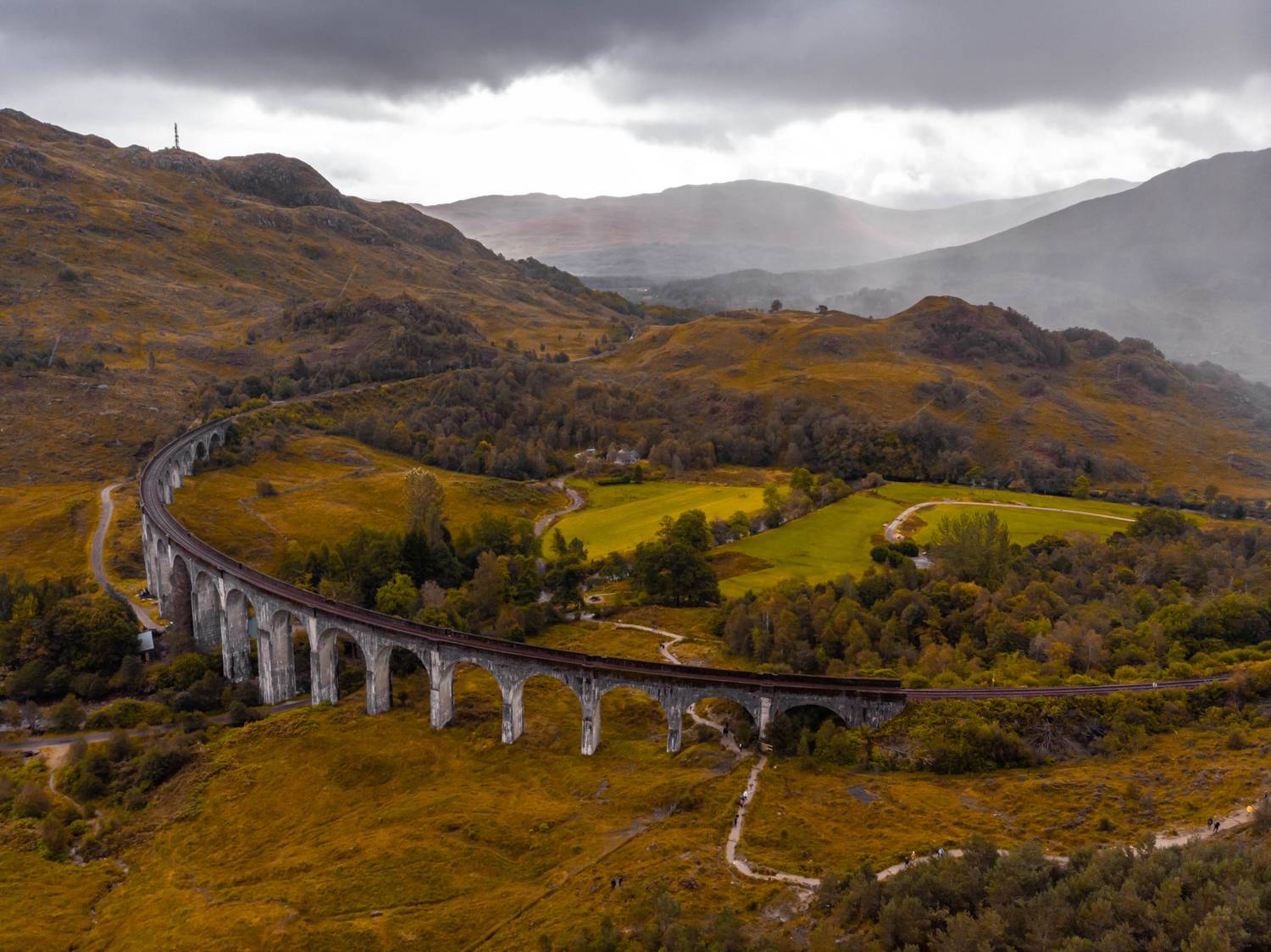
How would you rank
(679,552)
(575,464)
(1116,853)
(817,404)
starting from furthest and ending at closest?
(817,404)
(575,464)
(679,552)
(1116,853)

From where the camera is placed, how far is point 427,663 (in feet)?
195

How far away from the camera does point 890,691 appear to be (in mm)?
50781

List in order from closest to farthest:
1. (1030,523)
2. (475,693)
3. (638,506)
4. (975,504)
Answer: (475,693) → (1030,523) → (975,504) → (638,506)

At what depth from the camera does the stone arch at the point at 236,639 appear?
230 feet

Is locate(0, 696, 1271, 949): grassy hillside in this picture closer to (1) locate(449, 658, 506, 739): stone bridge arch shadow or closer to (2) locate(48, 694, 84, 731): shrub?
(1) locate(449, 658, 506, 739): stone bridge arch shadow

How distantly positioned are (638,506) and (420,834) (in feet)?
272

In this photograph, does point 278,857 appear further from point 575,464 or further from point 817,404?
point 817,404

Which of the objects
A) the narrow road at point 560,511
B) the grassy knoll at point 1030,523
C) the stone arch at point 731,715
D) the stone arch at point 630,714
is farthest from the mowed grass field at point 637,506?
the stone arch at point 731,715

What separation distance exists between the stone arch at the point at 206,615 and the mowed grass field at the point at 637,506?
148ft

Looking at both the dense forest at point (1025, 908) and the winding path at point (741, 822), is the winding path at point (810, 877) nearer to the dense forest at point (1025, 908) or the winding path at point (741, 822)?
the winding path at point (741, 822)

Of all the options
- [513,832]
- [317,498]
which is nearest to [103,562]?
[317,498]

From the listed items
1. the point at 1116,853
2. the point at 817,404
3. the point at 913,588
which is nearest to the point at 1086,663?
the point at 913,588

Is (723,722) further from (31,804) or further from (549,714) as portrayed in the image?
(31,804)

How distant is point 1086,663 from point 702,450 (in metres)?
106
